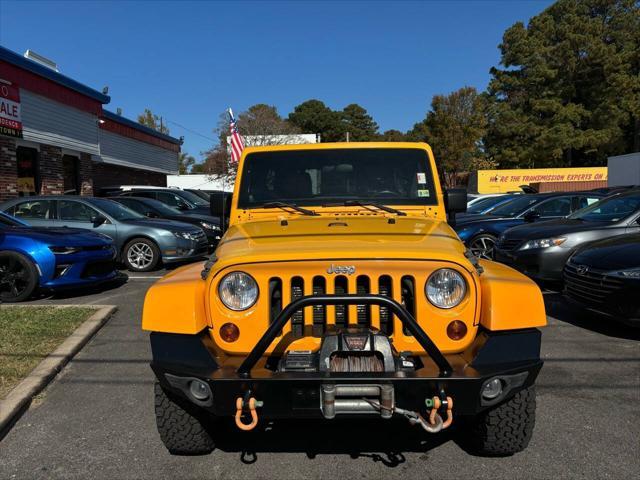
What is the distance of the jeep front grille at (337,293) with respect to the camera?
2.78 m

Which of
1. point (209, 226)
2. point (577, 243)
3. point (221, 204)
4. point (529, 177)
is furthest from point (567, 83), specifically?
point (221, 204)

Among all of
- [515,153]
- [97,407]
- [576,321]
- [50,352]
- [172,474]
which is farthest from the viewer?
[515,153]

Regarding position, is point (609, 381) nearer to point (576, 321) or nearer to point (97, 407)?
point (576, 321)

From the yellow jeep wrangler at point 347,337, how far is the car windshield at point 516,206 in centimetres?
872

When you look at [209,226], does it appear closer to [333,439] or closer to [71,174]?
[71,174]

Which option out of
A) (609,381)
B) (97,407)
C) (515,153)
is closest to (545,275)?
(609,381)

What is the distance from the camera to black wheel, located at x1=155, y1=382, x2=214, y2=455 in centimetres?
294

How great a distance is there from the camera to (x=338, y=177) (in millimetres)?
4195

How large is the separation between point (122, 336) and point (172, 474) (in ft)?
9.71

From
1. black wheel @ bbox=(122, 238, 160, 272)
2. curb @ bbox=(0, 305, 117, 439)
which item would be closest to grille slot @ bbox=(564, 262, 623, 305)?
curb @ bbox=(0, 305, 117, 439)

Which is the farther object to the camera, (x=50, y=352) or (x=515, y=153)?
(x=515, y=153)

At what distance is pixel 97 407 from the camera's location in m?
3.87

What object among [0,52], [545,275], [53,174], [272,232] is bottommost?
[545,275]

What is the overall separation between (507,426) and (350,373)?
1079 millimetres
